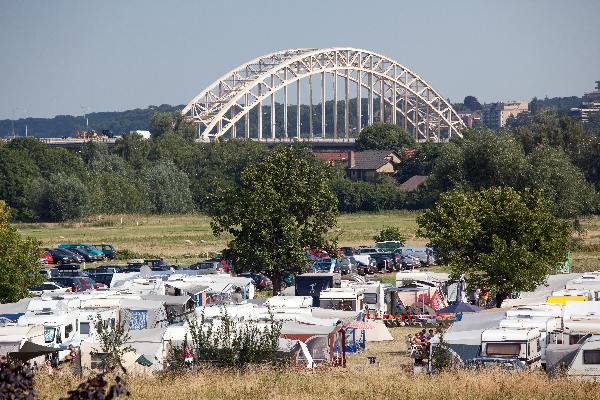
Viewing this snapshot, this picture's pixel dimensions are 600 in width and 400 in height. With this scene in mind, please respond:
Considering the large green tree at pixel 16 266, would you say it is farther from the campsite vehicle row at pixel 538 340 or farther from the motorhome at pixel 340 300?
the campsite vehicle row at pixel 538 340

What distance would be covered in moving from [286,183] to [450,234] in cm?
576

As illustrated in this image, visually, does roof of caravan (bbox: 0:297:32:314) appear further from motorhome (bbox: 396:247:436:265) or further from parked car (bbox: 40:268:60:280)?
motorhome (bbox: 396:247:436:265)

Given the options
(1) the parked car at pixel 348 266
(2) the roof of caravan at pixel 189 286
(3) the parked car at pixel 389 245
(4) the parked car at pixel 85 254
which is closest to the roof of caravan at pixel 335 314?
(2) the roof of caravan at pixel 189 286

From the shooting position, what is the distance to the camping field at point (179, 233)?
204 feet

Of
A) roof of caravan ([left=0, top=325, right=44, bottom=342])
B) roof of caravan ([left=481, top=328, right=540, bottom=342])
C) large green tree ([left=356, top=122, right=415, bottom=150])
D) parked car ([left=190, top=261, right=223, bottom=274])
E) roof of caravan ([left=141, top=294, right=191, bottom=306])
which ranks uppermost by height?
large green tree ([left=356, top=122, right=415, bottom=150])

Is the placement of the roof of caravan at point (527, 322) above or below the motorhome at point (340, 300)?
above

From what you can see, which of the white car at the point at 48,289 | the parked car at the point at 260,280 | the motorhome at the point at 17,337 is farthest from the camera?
the parked car at the point at 260,280

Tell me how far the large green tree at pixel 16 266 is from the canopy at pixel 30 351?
863cm

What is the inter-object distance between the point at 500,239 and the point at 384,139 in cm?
11624

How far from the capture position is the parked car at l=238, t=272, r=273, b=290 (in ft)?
145

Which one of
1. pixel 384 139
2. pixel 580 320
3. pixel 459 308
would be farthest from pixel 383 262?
pixel 384 139

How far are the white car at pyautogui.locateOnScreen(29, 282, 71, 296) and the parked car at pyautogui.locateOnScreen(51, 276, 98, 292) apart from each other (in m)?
0.43

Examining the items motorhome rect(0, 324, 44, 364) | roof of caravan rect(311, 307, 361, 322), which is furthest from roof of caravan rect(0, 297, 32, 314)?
roof of caravan rect(311, 307, 361, 322)

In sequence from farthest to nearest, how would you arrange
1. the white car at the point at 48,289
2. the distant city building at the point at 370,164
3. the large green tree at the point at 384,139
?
the large green tree at the point at 384,139 → the distant city building at the point at 370,164 → the white car at the point at 48,289
